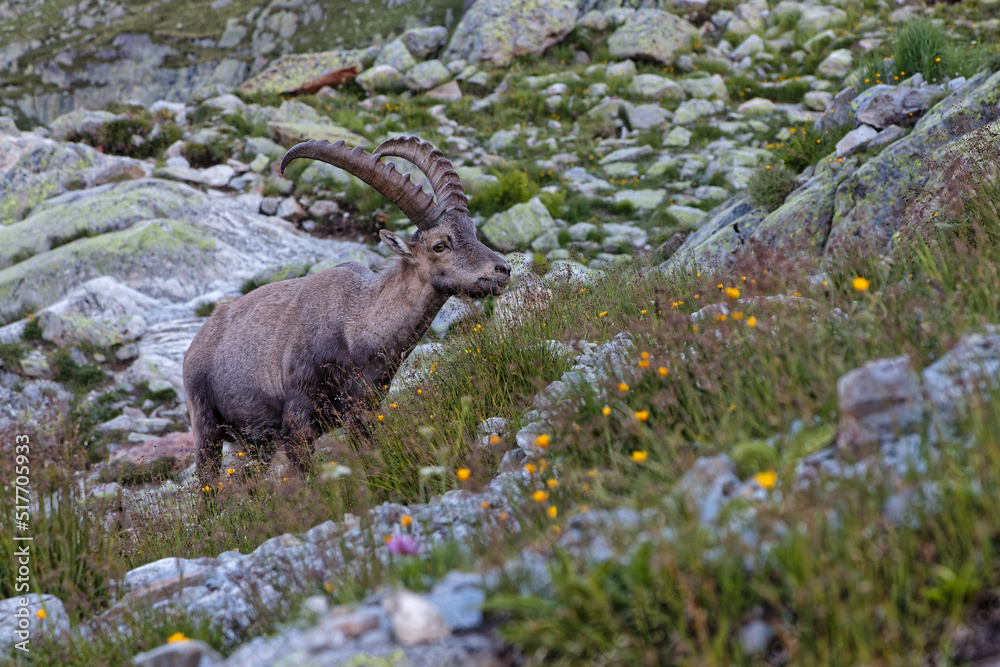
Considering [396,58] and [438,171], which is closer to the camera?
[438,171]

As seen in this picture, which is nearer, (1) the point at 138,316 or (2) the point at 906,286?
(2) the point at 906,286

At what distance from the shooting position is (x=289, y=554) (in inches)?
158

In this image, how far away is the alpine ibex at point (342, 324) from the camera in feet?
23.4

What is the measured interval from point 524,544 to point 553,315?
349 cm

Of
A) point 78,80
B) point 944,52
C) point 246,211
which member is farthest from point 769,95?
point 78,80

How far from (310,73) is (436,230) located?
19.5 meters

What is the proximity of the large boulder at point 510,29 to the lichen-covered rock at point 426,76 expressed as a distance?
1.58 metres

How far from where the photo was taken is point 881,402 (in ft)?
9.27

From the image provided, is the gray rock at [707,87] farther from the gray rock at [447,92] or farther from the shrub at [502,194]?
the shrub at [502,194]

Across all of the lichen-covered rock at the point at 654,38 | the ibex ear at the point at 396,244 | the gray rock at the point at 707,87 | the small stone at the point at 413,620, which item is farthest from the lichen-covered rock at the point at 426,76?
the small stone at the point at 413,620

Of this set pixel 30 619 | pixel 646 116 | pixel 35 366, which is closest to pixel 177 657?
pixel 30 619

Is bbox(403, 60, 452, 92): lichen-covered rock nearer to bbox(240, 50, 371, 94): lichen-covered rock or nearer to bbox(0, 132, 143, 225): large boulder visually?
bbox(240, 50, 371, 94): lichen-covered rock

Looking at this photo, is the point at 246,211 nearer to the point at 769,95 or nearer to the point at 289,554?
the point at 289,554

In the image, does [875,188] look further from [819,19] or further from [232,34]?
[232,34]
